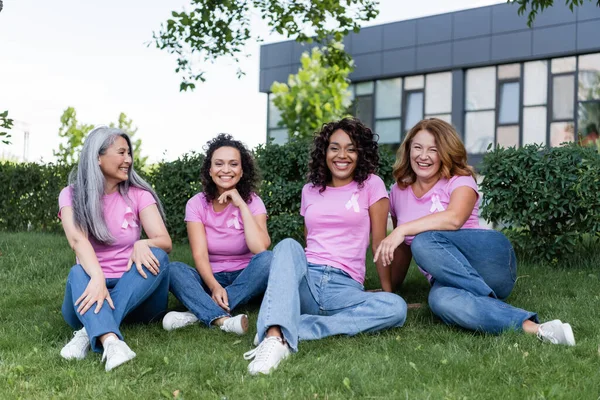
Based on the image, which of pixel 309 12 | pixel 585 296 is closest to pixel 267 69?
pixel 309 12

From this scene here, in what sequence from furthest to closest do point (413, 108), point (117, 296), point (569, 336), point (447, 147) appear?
point (413, 108), point (447, 147), point (117, 296), point (569, 336)

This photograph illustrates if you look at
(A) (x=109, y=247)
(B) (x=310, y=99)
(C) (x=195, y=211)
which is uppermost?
(B) (x=310, y=99)

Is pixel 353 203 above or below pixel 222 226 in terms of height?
above

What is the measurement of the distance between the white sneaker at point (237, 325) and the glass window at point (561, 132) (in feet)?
59.8

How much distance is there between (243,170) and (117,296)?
1.49 metres

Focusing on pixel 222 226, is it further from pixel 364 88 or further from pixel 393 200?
pixel 364 88

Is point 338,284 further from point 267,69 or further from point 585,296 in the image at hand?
point 267,69

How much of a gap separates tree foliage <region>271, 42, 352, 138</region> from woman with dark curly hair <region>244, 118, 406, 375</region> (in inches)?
783

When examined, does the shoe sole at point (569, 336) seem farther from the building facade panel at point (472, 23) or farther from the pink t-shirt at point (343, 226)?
the building facade panel at point (472, 23)

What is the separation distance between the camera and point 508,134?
2188cm

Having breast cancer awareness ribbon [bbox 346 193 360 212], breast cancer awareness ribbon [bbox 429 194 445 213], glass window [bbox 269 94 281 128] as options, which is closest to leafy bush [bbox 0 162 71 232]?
breast cancer awareness ribbon [bbox 346 193 360 212]

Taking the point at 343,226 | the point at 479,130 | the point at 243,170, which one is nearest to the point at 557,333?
the point at 343,226

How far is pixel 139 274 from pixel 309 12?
29.6ft

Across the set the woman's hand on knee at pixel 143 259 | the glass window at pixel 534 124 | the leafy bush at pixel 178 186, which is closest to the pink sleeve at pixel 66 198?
the woman's hand on knee at pixel 143 259
